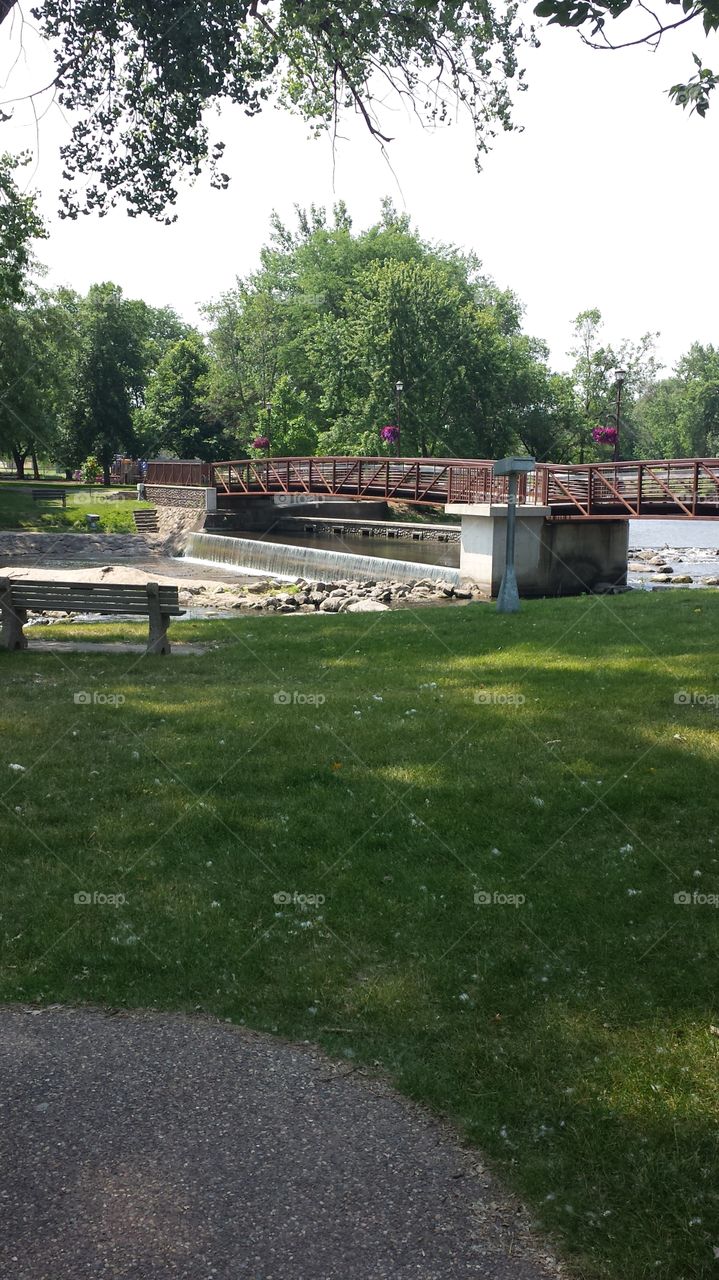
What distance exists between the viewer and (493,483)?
32.2 metres

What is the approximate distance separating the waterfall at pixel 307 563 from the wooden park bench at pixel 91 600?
15998 millimetres

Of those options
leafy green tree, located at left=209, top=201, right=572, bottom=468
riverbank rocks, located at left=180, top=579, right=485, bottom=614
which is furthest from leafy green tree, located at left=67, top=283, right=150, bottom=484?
riverbank rocks, located at left=180, top=579, right=485, bottom=614

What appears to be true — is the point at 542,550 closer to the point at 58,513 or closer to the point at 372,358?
the point at 58,513

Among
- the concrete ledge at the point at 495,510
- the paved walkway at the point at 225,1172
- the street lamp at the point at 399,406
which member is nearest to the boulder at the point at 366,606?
the concrete ledge at the point at 495,510

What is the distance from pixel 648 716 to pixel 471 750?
6.08 ft

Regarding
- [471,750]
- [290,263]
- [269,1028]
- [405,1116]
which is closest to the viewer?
[405,1116]

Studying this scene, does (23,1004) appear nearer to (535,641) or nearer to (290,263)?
(535,641)

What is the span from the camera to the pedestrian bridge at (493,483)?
→ 26.9 meters

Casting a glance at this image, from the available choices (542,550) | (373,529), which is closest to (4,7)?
(542,550)

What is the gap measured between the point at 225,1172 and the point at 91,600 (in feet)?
32.8

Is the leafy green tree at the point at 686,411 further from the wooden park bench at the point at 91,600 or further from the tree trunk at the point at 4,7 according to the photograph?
the tree trunk at the point at 4,7

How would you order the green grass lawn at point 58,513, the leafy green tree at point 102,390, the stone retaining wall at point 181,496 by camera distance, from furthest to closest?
the leafy green tree at point 102,390
the stone retaining wall at point 181,496
the green grass lawn at point 58,513

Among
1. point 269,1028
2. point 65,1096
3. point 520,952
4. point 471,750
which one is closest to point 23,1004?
point 65,1096

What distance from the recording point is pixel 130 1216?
347 centimetres
